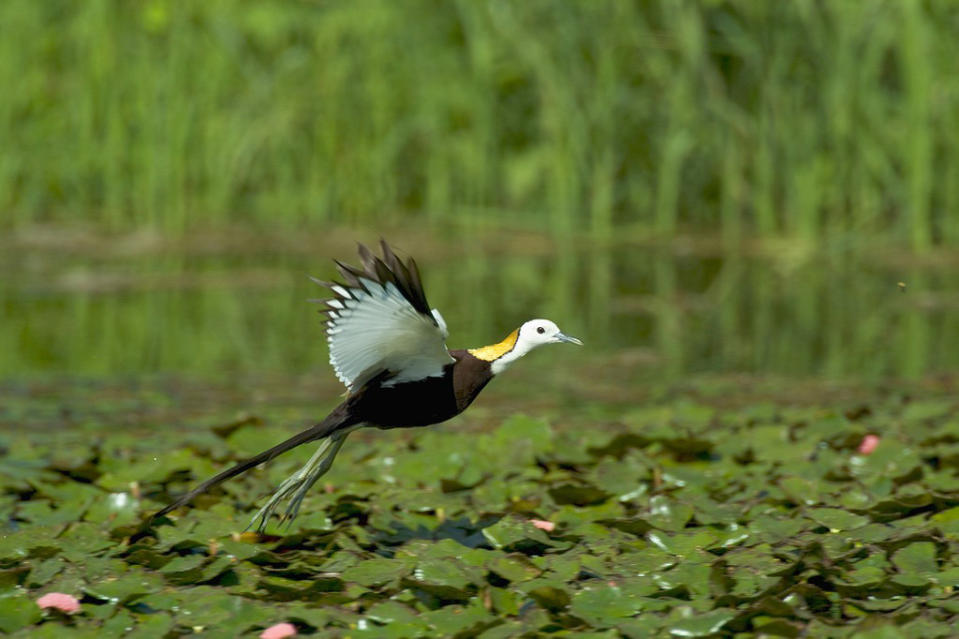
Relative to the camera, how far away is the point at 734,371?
636 centimetres

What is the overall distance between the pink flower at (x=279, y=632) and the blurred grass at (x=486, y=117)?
6.58 m

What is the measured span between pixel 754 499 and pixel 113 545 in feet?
5.85

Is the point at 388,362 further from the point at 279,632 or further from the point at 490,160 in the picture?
the point at 490,160

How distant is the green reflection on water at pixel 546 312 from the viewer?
6.65 metres

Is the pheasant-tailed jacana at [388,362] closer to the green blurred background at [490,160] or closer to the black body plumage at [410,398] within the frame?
the black body plumage at [410,398]

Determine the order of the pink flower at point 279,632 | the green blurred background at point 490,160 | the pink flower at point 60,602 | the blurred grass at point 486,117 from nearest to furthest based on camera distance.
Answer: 1. the pink flower at point 279,632
2. the pink flower at point 60,602
3. the green blurred background at point 490,160
4. the blurred grass at point 486,117

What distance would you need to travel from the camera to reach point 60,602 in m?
3.22

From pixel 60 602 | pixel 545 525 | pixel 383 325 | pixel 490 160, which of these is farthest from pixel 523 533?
pixel 490 160

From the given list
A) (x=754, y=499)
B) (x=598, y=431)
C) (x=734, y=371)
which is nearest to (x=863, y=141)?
(x=734, y=371)

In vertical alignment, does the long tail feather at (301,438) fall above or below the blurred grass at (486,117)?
below

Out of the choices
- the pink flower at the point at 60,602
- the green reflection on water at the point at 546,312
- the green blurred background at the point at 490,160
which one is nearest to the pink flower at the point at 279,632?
the pink flower at the point at 60,602

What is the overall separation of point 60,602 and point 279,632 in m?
0.53

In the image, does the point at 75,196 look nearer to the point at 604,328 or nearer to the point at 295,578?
the point at 604,328

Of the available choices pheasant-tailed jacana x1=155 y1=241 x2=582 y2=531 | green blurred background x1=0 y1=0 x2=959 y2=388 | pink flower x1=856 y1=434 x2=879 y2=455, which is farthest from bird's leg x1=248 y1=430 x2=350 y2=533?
green blurred background x1=0 y1=0 x2=959 y2=388
